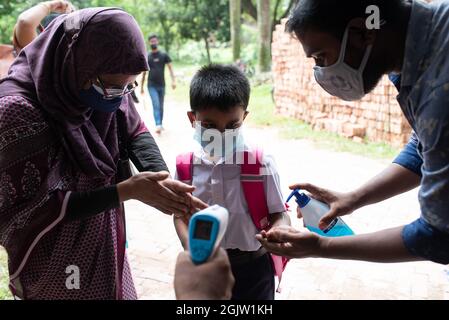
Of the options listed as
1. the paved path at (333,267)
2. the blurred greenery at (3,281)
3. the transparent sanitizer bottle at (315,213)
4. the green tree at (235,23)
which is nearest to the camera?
the transparent sanitizer bottle at (315,213)

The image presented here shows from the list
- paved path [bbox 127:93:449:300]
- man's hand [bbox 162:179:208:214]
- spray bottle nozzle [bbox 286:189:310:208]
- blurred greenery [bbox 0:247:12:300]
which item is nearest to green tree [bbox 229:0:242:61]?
paved path [bbox 127:93:449:300]

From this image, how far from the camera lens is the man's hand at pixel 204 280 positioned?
1.05 m

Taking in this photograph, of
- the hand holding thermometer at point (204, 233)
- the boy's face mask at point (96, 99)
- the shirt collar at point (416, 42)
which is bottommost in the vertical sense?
the hand holding thermometer at point (204, 233)

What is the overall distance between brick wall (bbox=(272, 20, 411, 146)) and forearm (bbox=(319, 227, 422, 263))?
15.0 ft

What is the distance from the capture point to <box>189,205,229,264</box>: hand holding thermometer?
1042mm

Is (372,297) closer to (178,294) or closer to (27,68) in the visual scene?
(178,294)

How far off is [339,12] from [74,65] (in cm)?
98

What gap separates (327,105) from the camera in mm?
8867

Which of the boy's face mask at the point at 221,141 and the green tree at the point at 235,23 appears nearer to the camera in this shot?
the boy's face mask at the point at 221,141

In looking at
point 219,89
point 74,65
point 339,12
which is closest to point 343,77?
point 339,12

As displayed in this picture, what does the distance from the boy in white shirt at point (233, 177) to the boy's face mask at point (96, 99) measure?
1.27ft

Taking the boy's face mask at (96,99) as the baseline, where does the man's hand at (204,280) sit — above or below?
below

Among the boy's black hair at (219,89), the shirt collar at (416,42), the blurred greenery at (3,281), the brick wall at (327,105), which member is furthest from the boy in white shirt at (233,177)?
the brick wall at (327,105)

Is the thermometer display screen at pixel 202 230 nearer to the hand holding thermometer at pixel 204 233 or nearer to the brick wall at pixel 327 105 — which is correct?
the hand holding thermometer at pixel 204 233
